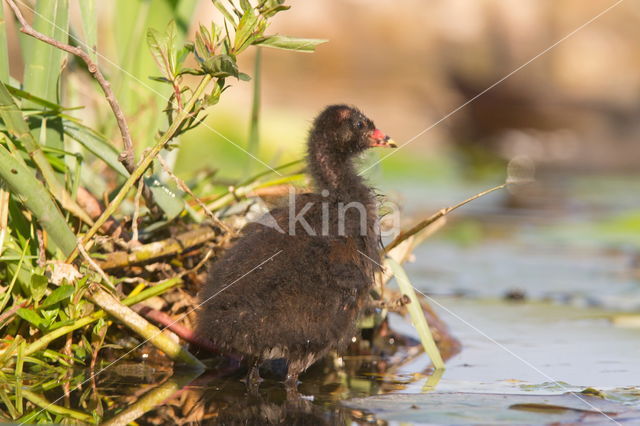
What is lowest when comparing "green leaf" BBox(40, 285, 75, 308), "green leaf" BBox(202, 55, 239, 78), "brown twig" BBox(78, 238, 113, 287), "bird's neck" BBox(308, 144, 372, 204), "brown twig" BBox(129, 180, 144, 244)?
"green leaf" BBox(40, 285, 75, 308)

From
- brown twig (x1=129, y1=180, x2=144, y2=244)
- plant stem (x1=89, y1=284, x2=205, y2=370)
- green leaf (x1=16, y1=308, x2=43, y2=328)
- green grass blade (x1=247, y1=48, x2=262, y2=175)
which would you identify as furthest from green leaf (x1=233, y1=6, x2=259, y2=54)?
green grass blade (x1=247, y1=48, x2=262, y2=175)

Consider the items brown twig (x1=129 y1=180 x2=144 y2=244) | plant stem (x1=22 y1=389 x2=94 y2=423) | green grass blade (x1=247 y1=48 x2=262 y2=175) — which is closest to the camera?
plant stem (x1=22 y1=389 x2=94 y2=423)

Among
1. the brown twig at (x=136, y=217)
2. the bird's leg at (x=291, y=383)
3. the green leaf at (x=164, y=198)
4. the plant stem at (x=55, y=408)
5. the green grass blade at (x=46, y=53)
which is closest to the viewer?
the plant stem at (x=55, y=408)

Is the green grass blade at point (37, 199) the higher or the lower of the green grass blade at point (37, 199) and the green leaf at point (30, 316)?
the higher

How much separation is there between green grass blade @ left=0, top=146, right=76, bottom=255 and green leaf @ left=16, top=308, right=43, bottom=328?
0.30 m

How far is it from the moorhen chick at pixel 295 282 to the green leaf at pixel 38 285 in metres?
0.61

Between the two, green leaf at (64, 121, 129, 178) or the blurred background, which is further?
the blurred background

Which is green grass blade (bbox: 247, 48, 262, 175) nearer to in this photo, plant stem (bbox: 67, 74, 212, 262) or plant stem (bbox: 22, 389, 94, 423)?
plant stem (bbox: 67, 74, 212, 262)

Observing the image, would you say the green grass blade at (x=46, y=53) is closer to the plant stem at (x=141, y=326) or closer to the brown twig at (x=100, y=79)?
the brown twig at (x=100, y=79)

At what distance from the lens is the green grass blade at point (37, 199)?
357 cm

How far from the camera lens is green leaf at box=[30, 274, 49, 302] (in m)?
3.58

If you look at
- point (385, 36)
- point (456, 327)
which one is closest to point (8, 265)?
point (456, 327)

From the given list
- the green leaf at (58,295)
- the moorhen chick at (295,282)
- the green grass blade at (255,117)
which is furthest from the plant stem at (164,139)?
the green grass blade at (255,117)

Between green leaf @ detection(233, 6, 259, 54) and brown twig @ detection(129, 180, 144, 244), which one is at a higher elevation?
green leaf @ detection(233, 6, 259, 54)
